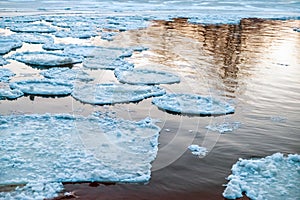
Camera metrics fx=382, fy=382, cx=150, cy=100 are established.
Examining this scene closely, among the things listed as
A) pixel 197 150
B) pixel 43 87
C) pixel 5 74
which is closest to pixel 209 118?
pixel 197 150

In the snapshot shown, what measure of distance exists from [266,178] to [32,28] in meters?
15.3

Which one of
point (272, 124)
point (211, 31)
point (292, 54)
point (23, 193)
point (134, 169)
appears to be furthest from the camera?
point (211, 31)

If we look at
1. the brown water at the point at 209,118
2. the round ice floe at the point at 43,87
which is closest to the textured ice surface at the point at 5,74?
the brown water at the point at 209,118

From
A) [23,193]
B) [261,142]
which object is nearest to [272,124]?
[261,142]

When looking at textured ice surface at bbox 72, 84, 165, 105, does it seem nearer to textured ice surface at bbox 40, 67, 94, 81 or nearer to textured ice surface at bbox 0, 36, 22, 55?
textured ice surface at bbox 40, 67, 94, 81

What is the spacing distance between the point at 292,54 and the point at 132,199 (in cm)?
1109

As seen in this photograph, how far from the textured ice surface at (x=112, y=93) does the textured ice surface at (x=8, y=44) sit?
16.7 feet

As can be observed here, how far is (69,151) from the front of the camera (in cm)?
613

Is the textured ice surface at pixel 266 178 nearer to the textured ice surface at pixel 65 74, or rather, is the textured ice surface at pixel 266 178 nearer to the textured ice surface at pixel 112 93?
the textured ice surface at pixel 112 93

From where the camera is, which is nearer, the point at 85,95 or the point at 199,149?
the point at 199,149

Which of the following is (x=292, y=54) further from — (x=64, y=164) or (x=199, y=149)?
(x=64, y=164)

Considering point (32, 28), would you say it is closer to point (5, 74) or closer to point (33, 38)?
point (33, 38)

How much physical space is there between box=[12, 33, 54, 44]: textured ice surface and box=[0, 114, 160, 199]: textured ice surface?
27.1 ft

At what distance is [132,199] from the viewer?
4996mm
